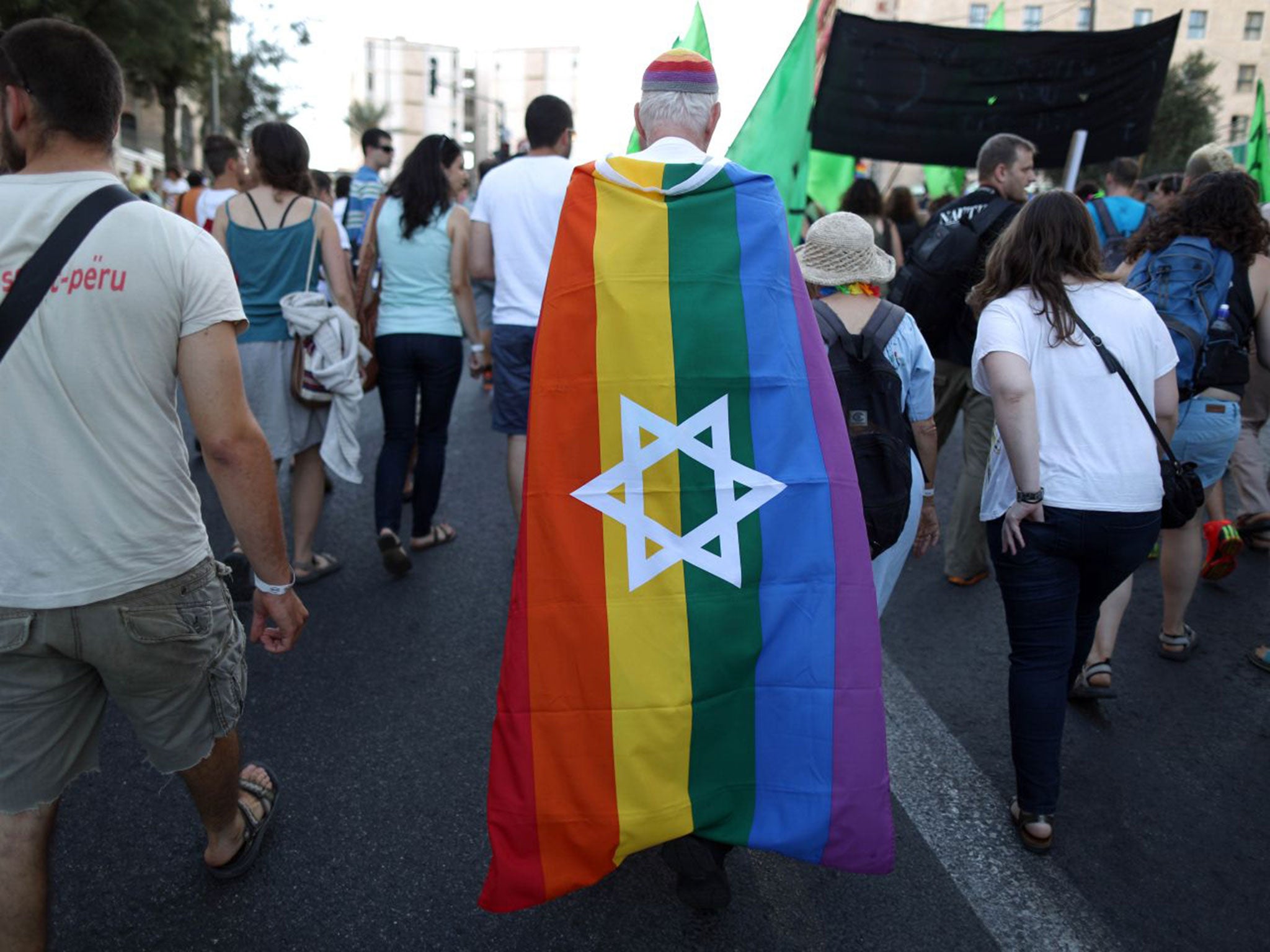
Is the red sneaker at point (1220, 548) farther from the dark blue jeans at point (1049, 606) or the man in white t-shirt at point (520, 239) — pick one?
the man in white t-shirt at point (520, 239)

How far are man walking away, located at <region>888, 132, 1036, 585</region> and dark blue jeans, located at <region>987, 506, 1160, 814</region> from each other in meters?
1.79

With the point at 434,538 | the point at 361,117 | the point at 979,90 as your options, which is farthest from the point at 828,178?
the point at 361,117

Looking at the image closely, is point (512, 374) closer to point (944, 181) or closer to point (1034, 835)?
point (1034, 835)

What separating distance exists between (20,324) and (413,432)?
3065 millimetres

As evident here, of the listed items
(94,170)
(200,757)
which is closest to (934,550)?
(200,757)

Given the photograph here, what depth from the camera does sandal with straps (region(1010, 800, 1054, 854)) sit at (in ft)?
9.15

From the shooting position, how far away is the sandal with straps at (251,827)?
2541 mm

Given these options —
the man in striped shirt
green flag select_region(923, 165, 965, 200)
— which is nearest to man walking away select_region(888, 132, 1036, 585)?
the man in striped shirt

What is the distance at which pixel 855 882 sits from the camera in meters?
2.63

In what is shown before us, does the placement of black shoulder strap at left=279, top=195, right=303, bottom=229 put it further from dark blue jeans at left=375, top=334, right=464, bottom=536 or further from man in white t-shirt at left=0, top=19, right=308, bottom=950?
man in white t-shirt at left=0, top=19, right=308, bottom=950

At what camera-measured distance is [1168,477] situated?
2838mm

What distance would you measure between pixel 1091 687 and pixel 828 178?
525cm

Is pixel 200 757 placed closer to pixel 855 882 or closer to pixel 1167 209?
pixel 855 882

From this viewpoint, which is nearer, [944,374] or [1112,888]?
[1112,888]
